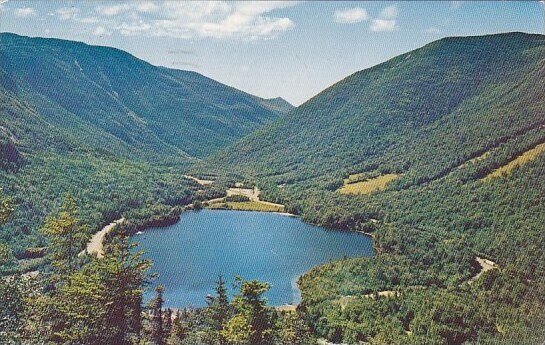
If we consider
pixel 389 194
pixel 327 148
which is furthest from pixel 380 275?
pixel 327 148

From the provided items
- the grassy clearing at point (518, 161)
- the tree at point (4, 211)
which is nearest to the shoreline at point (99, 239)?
the tree at point (4, 211)

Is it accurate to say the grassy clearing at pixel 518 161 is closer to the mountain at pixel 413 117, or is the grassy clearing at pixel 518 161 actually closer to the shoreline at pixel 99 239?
the mountain at pixel 413 117

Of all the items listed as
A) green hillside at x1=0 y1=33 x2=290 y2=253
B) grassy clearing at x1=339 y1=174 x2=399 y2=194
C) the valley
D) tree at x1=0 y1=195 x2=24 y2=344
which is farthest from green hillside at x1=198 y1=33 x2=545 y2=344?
tree at x1=0 y1=195 x2=24 y2=344

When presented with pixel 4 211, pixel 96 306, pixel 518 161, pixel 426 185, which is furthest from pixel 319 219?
pixel 4 211

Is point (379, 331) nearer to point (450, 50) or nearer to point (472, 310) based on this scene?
point (472, 310)

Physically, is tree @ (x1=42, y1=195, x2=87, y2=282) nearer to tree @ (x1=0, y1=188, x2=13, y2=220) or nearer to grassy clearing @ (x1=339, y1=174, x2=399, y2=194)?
tree @ (x1=0, y1=188, x2=13, y2=220)
